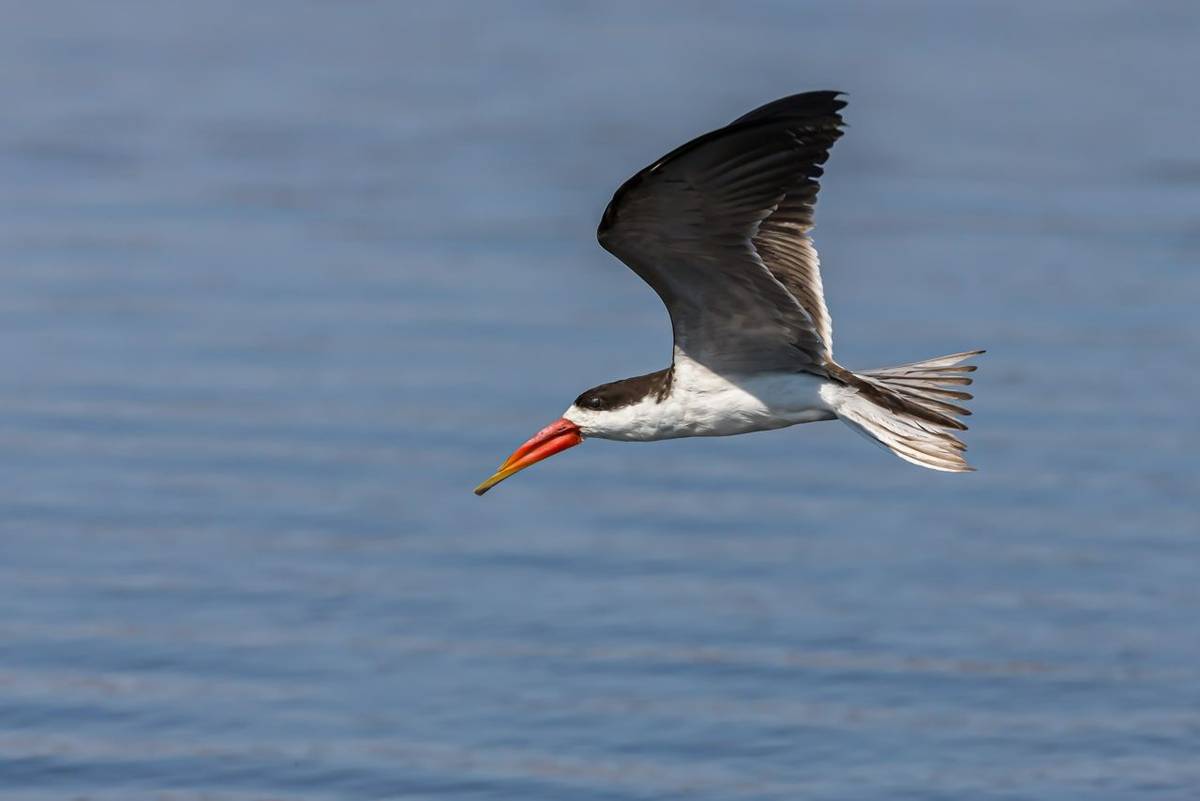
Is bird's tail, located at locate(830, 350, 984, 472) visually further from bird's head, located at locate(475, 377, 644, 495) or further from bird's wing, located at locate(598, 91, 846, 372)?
bird's head, located at locate(475, 377, 644, 495)

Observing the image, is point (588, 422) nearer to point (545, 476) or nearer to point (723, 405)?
point (723, 405)

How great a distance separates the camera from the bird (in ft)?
24.6

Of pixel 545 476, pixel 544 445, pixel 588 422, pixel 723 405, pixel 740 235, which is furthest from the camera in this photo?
pixel 545 476

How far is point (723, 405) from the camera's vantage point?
838cm

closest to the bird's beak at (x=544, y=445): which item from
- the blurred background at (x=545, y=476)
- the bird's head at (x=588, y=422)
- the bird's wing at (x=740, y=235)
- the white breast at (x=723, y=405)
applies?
the bird's head at (x=588, y=422)

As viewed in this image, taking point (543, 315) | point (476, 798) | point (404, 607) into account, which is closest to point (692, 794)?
point (476, 798)

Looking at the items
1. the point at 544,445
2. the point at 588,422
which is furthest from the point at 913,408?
the point at 544,445

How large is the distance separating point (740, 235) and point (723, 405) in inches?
31.4

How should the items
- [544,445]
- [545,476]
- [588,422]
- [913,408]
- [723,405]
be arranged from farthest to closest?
[545,476]
[544,445]
[588,422]
[723,405]
[913,408]

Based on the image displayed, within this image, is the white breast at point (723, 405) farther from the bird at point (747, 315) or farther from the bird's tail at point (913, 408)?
the bird's tail at point (913, 408)

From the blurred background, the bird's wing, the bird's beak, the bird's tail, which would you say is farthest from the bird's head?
the blurred background

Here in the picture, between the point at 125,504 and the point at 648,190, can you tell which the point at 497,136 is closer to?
the point at 125,504

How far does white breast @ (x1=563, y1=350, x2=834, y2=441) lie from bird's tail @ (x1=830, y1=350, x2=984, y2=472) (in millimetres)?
129

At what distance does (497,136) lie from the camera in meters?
18.9
